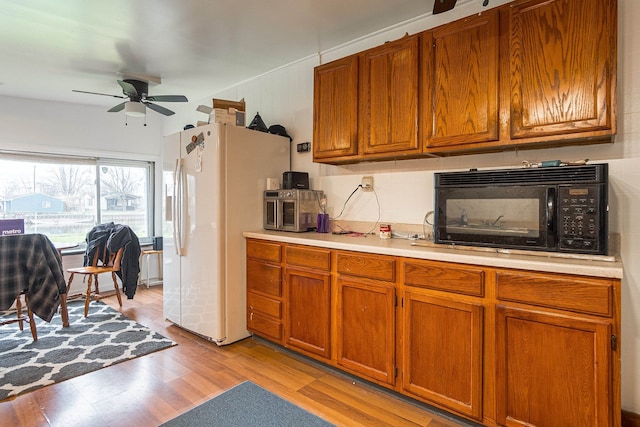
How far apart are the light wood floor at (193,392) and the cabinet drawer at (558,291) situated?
0.84 metres

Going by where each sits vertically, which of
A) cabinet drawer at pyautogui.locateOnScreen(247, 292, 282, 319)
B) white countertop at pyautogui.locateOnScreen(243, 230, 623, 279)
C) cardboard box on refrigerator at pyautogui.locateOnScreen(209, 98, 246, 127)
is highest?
cardboard box on refrigerator at pyautogui.locateOnScreen(209, 98, 246, 127)

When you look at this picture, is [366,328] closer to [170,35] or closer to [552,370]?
[552,370]

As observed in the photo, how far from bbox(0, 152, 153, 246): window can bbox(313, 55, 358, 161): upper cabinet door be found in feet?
12.0

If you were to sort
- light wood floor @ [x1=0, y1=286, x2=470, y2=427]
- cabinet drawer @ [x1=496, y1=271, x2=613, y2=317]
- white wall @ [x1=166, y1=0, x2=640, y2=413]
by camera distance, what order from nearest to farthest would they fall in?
cabinet drawer @ [x1=496, y1=271, x2=613, y2=317] < white wall @ [x1=166, y1=0, x2=640, y2=413] < light wood floor @ [x1=0, y1=286, x2=470, y2=427]

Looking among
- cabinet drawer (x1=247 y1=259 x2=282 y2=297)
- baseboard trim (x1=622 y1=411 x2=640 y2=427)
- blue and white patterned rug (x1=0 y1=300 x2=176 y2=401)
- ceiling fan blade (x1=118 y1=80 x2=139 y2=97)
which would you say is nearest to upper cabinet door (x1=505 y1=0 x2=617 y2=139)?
baseboard trim (x1=622 y1=411 x2=640 y2=427)

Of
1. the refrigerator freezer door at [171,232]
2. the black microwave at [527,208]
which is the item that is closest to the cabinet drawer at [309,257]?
the black microwave at [527,208]

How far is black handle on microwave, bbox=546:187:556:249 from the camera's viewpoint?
168 centimetres

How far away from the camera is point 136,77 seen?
12.0 feet

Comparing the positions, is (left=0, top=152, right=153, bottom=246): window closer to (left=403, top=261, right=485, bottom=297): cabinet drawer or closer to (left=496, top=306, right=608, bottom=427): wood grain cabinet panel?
(left=403, top=261, right=485, bottom=297): cabinet drawer

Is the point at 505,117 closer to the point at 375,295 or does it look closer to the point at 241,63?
the point at 375,295

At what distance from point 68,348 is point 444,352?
2.95m

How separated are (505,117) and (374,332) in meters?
1.46

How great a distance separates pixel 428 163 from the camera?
8.23ft

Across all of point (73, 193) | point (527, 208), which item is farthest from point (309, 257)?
point (73, 193)
